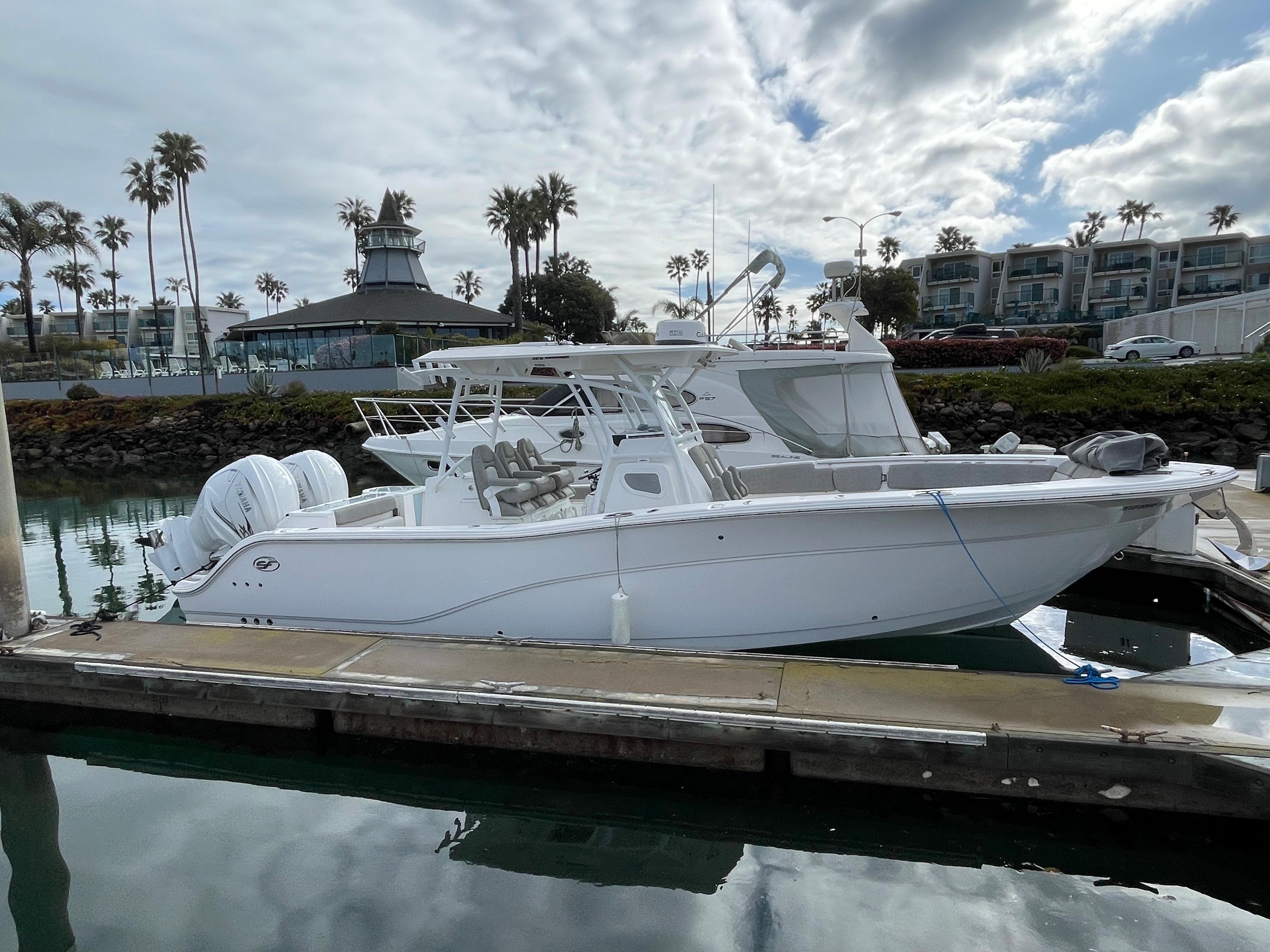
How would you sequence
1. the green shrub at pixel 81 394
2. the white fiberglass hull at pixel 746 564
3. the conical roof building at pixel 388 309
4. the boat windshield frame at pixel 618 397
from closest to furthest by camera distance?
the white fiberglass hull at pixel 746 564
the boat windshield frame at pixel 618 397
the green shrub at pixel 81 394
the conical roof building at pixel 388 309

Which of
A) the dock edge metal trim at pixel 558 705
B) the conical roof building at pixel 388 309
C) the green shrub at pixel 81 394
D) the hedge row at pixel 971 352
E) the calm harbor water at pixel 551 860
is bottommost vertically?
the calm harbor water at pixel 551 860

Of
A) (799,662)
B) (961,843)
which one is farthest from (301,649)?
(961,843)

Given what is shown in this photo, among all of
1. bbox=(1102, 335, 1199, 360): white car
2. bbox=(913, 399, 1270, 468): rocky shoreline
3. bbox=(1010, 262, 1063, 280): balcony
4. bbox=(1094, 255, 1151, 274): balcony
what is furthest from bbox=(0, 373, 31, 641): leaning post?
bbox=(1094, 255, 1151, 274): balcony

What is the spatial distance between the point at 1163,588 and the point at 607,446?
22.0 feet

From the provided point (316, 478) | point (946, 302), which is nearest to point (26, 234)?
point (316, 478)

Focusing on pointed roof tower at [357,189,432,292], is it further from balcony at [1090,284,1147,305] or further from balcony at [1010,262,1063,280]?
balcony at [1090,284,1147,305]

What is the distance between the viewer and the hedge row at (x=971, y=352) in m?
26.2

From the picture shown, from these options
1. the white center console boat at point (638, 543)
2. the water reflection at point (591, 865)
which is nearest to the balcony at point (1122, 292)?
the white center console boat at point (638, 543)

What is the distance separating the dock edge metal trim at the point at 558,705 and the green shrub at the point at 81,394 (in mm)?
32975

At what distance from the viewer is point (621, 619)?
5.79m

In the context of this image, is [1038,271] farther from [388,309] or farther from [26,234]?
[26,234]

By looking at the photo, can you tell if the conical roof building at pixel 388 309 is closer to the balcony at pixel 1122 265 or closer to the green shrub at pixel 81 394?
the green shrub at pixel 81 394

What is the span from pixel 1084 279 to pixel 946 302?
34.3ft

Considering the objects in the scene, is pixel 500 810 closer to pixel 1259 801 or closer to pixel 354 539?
pixel 354 539
